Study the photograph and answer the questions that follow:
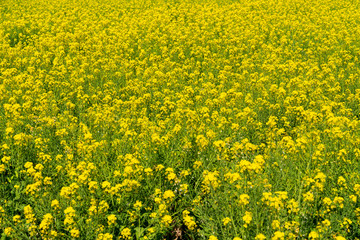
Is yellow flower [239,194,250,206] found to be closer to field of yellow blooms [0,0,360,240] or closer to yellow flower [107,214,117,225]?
field of yellow blooms [0,0,360,240]

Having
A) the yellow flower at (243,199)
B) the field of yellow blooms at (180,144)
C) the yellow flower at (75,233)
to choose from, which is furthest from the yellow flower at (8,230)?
the yellow flower at (243,199)

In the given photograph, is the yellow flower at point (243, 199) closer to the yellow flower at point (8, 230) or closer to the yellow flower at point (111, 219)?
the yellow flower at point (111, 219)

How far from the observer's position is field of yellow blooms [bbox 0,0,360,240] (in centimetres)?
371

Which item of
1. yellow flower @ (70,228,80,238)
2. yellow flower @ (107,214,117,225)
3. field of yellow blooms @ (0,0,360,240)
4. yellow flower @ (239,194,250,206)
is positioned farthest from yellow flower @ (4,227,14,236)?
yellow flower @ (239,194,250,206)

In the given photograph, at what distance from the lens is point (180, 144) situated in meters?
5.22

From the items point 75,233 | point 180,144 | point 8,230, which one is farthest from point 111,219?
point 180,144

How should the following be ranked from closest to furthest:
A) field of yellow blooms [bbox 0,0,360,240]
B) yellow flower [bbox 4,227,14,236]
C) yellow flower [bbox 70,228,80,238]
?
1. yellow flower [bbox 70,228,80,238]
2. yellow flower [bbox 4,227,14,236]
3. field of yellow blooms [bbox 0,0,360,240]

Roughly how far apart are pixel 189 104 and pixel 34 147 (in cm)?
279

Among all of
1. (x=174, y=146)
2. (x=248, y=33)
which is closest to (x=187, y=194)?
(x=174, y=146)

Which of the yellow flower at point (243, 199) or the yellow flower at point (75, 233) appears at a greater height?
the yellow flower at point (243, 199)

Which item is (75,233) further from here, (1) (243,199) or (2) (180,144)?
(2) (180,144)

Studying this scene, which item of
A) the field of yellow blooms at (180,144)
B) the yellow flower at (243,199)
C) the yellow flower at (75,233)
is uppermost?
the yellow flower at (243,199)

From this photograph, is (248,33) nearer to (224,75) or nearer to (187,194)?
(224,75)

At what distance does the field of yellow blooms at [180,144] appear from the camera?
146 inches
